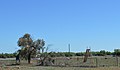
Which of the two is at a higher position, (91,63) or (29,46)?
(29,46)

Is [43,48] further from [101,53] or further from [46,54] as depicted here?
[101,53]

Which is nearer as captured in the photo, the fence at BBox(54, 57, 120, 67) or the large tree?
the fence at BBox(54, 57, 120, 67)

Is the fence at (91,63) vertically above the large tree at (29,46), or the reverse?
the large tree at (29,46)

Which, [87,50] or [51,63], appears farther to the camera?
[87,50]

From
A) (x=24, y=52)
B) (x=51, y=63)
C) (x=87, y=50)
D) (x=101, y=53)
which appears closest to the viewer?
(x=51, y=63)

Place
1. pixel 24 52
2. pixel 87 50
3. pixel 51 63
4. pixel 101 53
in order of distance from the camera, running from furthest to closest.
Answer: pixel 101 53, pixel 87 50, pixel 24 52, pixel 51 63

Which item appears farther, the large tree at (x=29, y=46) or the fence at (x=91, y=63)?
the large tree at (x=29, y=46)

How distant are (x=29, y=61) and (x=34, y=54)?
66.5 inches

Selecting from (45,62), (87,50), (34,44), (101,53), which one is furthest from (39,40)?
(101,53)

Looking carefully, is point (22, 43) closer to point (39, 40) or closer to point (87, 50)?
point (39, 40)

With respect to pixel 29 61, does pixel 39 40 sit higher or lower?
higher

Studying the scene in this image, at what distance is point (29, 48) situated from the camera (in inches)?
2343

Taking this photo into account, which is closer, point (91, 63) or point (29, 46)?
point (91, 63)

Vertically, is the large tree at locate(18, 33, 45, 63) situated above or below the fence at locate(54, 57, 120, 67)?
above
